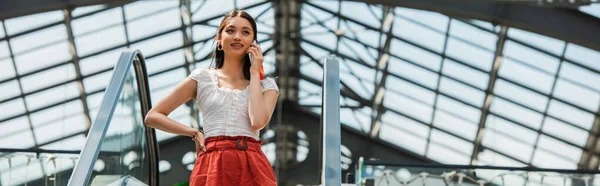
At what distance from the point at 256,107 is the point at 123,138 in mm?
2942

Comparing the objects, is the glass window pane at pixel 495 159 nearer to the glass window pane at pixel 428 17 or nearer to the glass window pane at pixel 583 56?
the glass window pane at pixel 428 17

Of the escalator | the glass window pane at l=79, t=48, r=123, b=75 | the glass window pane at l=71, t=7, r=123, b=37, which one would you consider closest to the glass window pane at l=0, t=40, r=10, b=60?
the glass window pane at l=71, t=7, r=123, b=37

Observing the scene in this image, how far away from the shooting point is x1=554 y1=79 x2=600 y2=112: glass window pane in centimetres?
2656

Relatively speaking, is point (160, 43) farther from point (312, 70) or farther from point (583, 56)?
point (583, 56)

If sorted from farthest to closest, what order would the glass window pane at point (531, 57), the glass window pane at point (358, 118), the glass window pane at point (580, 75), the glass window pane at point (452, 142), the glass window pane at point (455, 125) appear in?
1. the glass window pane at point (358, 118)
2. the glass window pane at point (452, 142)
3. the glass window pane at point (455, 125)
4. the glass window pane at point (531, 57)
5. the glass window pane at point (580, 75)

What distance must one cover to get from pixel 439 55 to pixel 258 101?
79.5 ft

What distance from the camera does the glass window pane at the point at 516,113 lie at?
28.9 metres

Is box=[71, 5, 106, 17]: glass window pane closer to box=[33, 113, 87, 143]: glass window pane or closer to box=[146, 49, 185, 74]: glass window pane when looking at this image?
box=[146, 49, 185, 74]: glass window pane

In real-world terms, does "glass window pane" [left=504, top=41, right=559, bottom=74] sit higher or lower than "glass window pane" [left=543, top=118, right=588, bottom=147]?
higher

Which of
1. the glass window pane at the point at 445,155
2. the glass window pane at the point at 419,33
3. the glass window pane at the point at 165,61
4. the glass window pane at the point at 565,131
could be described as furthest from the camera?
the glass window pane at the point at 445,155

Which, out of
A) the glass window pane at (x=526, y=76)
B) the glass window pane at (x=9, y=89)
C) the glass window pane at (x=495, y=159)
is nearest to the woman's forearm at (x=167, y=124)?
the glass window pane at (x=526, y=76)

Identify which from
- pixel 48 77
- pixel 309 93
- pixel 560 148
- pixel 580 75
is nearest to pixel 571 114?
pixel 560 148

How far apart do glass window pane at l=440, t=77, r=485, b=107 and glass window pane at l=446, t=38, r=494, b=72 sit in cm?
138

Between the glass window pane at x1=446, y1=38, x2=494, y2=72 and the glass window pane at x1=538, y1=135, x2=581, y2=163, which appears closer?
the glass window pane at x1=446, y1=38, x2=494, y2=72
